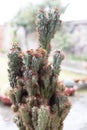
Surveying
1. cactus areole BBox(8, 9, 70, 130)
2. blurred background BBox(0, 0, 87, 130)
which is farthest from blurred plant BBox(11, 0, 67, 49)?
cactus areole BBox(8, 9, 70, 130)

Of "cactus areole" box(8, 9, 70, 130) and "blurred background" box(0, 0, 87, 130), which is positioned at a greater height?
"blurred background" box(0, 0, 87, 130)

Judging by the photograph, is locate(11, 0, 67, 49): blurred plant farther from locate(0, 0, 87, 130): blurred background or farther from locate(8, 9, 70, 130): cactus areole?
locate(8, 9, 70, 130): cactus areole

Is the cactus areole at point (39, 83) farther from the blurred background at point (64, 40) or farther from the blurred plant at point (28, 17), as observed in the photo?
the blurred plant at point (28, 17)

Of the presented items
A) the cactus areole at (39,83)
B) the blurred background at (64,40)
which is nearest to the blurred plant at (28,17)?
the blurred background at (64,40)

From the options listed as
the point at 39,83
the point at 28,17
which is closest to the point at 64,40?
the point at 28,17

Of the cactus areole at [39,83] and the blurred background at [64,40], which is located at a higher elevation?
the blurred background at [64,40]

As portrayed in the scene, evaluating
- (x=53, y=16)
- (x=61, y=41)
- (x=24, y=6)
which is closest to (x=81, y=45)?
(x=61, y=41)

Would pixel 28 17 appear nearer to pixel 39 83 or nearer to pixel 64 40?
pixel 64 40

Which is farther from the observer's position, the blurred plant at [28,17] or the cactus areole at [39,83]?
the blurred plant at [28,17]

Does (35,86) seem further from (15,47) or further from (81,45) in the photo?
(81,45)
